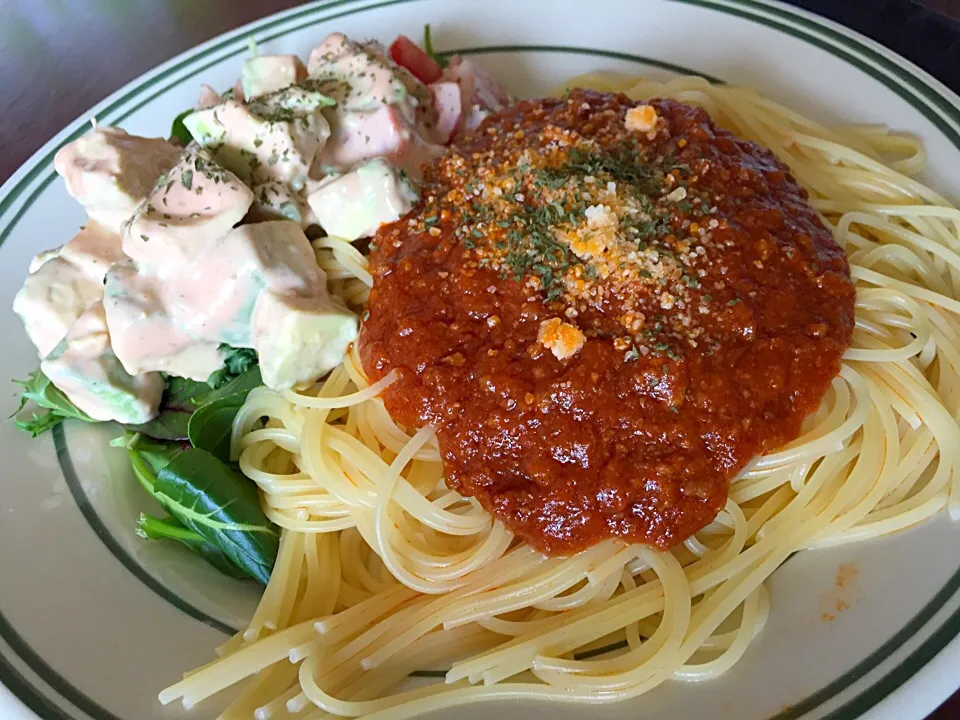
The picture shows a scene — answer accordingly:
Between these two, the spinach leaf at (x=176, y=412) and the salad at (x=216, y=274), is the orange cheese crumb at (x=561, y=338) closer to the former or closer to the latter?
the salad at (x=216, y=274)

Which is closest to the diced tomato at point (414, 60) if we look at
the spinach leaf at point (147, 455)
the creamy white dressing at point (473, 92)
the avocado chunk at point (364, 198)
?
the creamy white dressing at point (473, 92)

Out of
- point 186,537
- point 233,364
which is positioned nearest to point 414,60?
point 233,364

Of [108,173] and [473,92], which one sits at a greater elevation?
[473,92]

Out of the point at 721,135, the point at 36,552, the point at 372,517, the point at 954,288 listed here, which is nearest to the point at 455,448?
the point at 372,517

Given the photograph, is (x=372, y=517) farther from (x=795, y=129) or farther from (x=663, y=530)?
(x=795, y=129)

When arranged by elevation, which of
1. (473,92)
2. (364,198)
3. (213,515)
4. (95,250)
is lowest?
(213,515)

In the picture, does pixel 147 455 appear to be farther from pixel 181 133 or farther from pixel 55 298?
pixel 181 133

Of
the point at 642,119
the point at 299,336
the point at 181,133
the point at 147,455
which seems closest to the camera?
the point at 299,336
